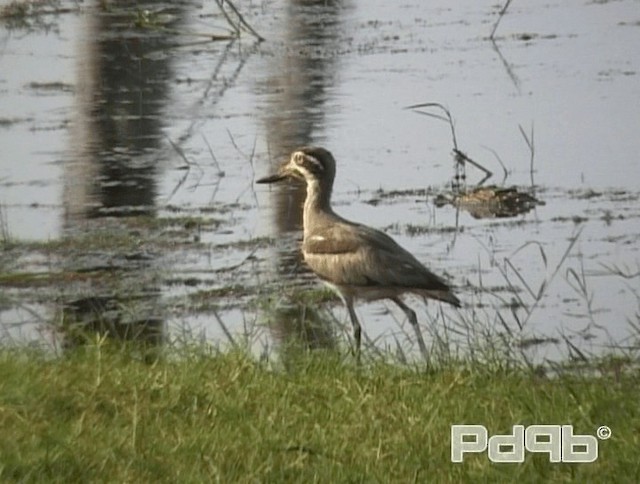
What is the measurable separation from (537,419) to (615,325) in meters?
3.15

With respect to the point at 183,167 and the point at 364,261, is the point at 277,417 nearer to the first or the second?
the point at 364,261

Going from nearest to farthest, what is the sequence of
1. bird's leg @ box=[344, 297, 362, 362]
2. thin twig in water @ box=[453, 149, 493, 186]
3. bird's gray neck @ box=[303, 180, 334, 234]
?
1. bird's leg @ box=[344, 297, 362, 362]
2. bird's gray neck @ box=[303, 180, 334, 234]
3. thin twig in water @ box=[453, 149, 493, 186]

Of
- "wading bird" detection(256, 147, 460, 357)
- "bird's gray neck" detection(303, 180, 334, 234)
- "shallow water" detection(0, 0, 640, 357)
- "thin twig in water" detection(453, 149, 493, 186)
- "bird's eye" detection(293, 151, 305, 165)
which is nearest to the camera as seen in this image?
"wading bird" detection(256, 147, 460, 357)

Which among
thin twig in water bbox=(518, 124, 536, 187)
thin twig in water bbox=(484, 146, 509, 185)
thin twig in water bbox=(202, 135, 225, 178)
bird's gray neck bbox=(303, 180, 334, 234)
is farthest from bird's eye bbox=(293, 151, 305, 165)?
thin twig in water bbox=(202, 135, 225, 178)

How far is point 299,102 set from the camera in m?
16.9

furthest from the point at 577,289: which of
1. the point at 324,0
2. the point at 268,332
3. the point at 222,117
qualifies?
the point at 324,0

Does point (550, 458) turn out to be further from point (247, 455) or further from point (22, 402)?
point (22, 402)

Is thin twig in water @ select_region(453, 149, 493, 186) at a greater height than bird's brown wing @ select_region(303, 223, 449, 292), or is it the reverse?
bird's brown wing @ select_region(303, 223, 449, 292)

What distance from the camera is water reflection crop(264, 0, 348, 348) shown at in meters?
→ 9.85

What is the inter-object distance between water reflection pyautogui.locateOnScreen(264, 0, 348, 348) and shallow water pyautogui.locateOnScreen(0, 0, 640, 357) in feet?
0.13

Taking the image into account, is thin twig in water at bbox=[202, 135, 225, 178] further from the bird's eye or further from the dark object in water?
the bird's eye

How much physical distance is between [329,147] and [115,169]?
1678mm

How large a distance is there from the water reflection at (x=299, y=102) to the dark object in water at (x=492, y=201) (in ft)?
3.37

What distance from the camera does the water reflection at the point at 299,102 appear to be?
985 cm
